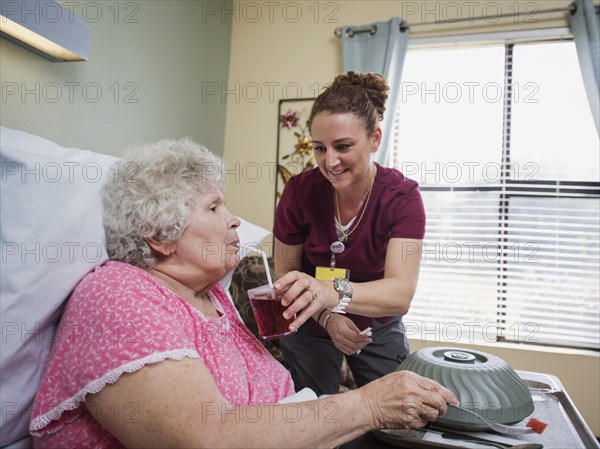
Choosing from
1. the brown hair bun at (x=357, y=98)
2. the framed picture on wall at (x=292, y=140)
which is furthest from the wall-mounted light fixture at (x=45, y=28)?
the framed picture on wall at (x=292, y=140)

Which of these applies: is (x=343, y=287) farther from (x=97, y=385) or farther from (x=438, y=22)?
(x=438, y=22)

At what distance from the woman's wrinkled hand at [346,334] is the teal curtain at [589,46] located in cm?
227

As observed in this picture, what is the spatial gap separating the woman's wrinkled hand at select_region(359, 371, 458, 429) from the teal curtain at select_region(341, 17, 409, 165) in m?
2.20

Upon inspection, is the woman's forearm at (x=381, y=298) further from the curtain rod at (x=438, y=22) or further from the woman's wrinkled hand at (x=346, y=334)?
the curtain rod at (x=438, y=22)

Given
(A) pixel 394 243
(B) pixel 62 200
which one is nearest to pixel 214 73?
(A) pixel 394 243

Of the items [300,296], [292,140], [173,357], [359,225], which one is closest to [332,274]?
[359,225]

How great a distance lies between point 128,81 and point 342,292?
1628mm

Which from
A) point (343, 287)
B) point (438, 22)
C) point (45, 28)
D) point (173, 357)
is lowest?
point (173, 357)

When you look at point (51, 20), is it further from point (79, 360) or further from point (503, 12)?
point (503, 12)

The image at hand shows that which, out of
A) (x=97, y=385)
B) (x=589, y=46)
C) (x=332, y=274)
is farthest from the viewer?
(x=589, y=46)

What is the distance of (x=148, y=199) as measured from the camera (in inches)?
46.6

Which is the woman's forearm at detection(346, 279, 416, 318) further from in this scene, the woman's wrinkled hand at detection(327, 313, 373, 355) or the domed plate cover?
the domed plate cover

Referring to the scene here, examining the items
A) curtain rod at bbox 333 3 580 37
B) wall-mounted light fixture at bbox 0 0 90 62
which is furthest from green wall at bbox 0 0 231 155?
curtain rod at bbox 333 3 580 37

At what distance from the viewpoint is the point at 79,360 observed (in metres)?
0.93
